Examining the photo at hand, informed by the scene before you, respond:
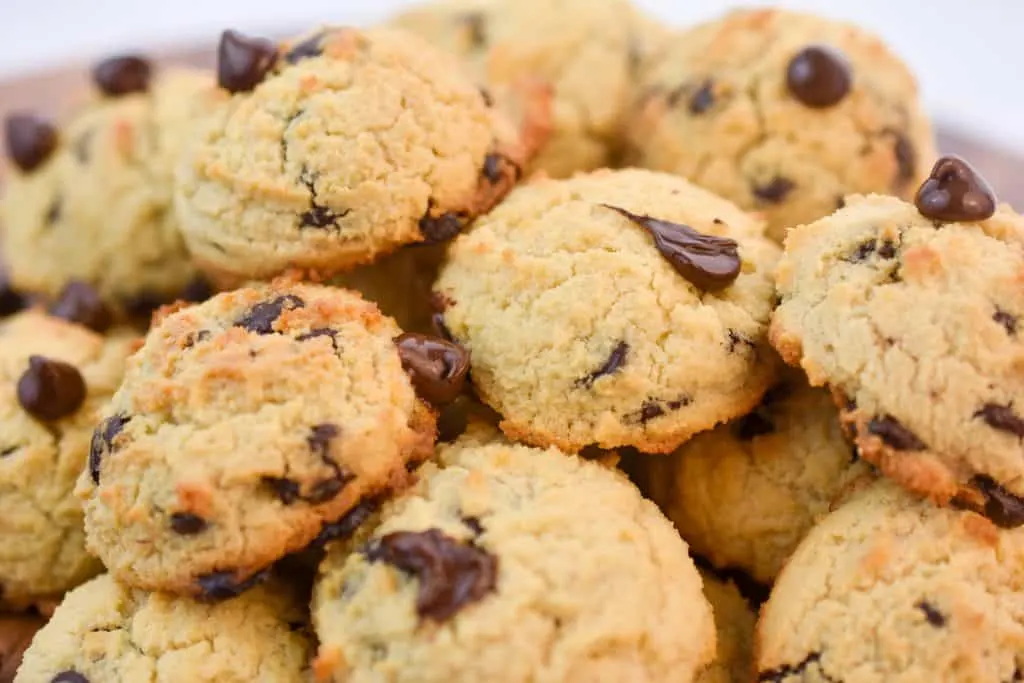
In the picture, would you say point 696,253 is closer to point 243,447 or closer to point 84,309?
point 243,447

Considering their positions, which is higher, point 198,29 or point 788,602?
point 788,602

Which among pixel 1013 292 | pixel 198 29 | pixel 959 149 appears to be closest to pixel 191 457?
pixel 1013 292

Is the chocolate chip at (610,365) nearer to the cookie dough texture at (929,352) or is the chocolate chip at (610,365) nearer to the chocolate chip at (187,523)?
the cookie dough texture at (929,352)

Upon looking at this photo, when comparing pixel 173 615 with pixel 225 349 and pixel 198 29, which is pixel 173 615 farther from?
pixel 198 29

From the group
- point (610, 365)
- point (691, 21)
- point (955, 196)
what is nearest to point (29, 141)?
point (610, 365)

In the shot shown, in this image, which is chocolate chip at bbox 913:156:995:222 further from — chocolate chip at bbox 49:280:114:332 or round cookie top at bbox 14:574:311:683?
chocolate chip at bbox 49:280:114:332

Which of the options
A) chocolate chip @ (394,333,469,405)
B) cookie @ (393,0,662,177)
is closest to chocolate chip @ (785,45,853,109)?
cookie @ (393,0,662,177)
